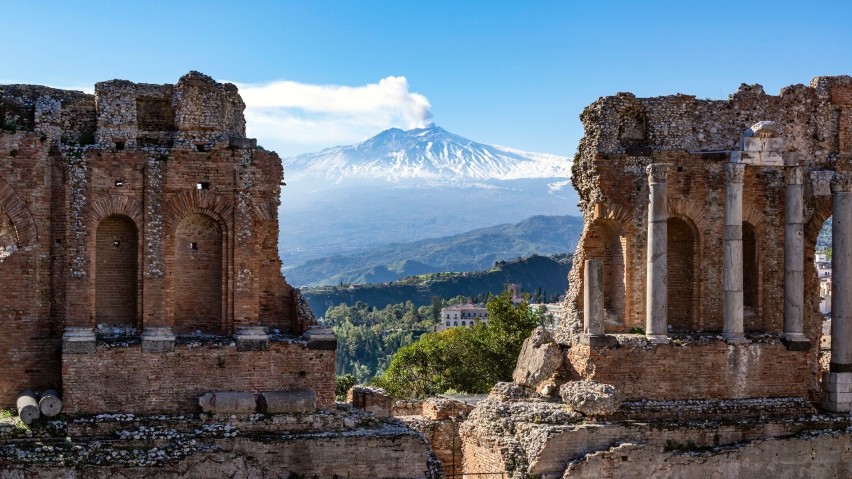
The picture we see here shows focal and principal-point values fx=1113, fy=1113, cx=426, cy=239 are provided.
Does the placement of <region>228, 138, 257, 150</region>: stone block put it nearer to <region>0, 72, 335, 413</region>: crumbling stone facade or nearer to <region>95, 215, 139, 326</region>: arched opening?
<region>0, 72, 335, 413</region>: crumbling stone facade

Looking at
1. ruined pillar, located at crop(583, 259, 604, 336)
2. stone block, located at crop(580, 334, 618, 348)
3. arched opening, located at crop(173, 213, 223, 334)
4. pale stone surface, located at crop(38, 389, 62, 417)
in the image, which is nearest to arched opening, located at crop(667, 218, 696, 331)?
stone block, located at crop(580, 334, 618, 348)

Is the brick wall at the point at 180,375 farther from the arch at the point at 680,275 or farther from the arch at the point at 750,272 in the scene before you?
the arch at the point at 750,272

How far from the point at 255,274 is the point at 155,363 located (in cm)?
327

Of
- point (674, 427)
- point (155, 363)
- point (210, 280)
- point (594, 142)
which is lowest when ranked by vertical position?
point (674, 427)

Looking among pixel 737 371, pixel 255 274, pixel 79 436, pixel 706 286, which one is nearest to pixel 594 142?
pixel 706 286

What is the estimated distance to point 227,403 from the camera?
84.2 feet

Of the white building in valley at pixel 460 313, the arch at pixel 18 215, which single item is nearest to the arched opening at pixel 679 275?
the arch at pixel 18 215

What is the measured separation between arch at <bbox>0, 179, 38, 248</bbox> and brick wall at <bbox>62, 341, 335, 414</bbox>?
295 cm

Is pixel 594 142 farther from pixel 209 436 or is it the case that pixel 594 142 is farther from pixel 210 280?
pixel 209 436

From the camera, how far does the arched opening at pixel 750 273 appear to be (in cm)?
3200

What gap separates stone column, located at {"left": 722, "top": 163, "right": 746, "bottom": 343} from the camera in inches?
1185

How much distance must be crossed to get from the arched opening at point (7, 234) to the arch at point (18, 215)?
8 centimetres

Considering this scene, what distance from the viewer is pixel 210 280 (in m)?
27.8

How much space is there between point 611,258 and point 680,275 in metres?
2.15
